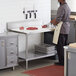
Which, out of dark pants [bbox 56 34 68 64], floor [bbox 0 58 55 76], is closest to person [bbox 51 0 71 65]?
dark pants [bbox 56 34 68 64]

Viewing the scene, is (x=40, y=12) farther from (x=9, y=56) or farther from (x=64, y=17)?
(x=9, y=56)

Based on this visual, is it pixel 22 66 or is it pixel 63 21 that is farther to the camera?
pixel 22 66

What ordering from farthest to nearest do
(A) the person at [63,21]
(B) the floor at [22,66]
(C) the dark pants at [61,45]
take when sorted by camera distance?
(C) the dark pants at [61,45] → (A) the person at [63,21] → (B) the floor at [22,66]

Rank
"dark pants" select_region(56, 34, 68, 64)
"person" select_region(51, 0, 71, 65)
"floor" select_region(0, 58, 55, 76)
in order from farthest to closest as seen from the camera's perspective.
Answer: "dark pants" select_region(56, 34, 68, 64), "person" select_region(51, 0, 71, 65), "floor" select_region(0, 58, 55, 76)

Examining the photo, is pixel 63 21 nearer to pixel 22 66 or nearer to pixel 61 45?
pixel 61 45

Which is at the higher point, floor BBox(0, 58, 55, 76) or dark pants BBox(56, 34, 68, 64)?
dark pants BBox(56, 34, 68, 64)

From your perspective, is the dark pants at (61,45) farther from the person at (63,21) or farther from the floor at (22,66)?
the floor at (22,66)

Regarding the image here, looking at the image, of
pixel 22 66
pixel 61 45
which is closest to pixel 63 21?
pixel 61 45

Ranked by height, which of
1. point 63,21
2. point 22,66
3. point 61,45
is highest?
point 63,21

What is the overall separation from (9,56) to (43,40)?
147 cm

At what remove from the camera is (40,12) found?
6.37m

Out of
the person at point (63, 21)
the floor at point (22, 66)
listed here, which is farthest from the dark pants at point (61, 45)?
the floor at point (22, 66)

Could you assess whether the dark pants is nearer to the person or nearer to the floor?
the person

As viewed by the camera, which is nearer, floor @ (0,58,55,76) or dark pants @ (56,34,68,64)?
floor @ (0,58,55,76)
